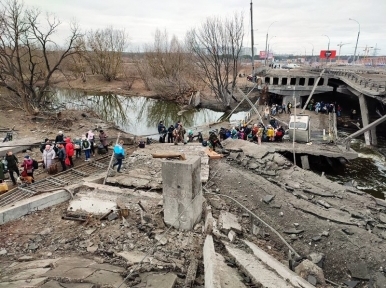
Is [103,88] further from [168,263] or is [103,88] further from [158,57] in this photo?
[168,263]

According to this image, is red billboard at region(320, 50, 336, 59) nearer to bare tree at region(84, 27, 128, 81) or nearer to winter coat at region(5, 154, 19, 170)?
bare tree at region(84, 27, 128, 81)

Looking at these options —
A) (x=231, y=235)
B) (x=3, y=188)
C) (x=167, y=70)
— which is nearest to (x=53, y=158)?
(x=3, y=188)

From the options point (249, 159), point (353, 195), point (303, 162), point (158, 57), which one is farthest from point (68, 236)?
point (158, 57)

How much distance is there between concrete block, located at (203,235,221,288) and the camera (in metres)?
5.20

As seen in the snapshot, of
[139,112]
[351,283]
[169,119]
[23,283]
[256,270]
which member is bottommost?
[169,119]

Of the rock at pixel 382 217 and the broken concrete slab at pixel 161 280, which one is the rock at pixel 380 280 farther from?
the broken concrete slab at pixel 161 280

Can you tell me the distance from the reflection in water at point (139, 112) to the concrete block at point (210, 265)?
21.8 meters

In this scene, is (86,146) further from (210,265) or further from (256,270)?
(256,270)

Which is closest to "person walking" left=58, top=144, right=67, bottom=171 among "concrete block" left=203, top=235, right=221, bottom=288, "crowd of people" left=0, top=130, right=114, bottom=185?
"crowd of people" left=0, top=130, right=114, bottom=185

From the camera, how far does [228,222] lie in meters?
8.29

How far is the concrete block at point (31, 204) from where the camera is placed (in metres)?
8.48

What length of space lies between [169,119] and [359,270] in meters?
29.6

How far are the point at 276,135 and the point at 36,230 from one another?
14.3 m

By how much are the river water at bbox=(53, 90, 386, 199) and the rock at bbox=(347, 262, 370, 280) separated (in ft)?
30.6
